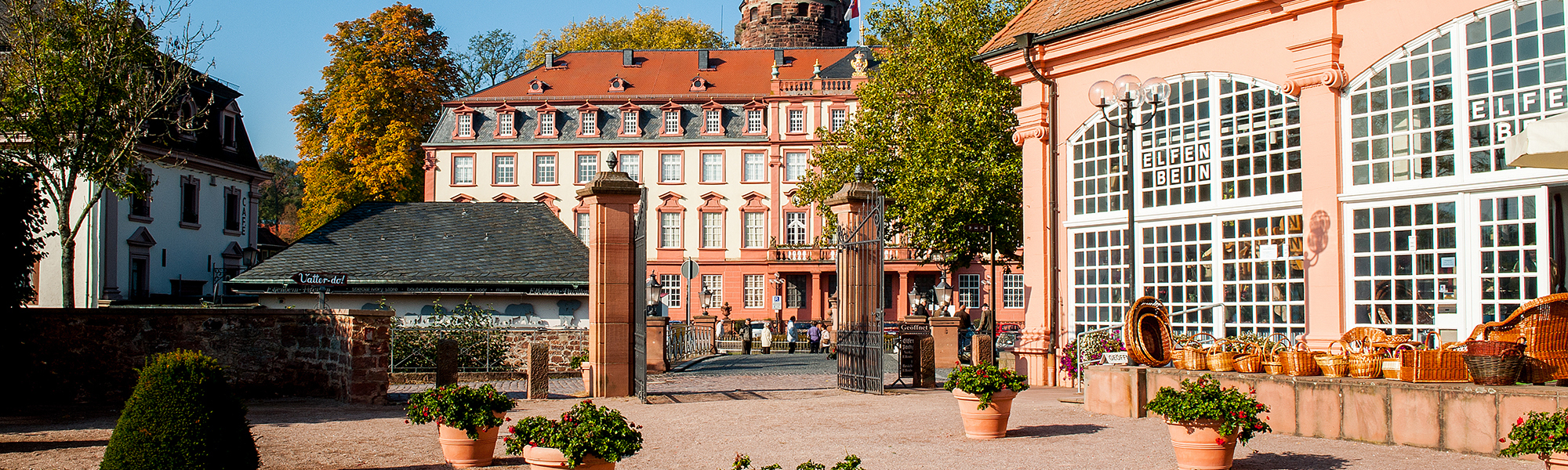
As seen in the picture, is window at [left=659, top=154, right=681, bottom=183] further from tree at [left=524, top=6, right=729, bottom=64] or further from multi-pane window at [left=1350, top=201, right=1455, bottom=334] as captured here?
multi-pane window at [left=1350, top=201, right=1455, bottom=334]

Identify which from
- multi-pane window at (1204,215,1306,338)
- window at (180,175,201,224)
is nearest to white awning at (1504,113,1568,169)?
multi-pane window at (1204,215,1306,338)

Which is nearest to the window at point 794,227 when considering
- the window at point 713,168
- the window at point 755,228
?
the window at point 755,228

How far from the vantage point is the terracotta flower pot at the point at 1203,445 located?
26.6 ft

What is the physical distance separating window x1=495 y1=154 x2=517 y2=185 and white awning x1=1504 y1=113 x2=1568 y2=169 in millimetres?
50627

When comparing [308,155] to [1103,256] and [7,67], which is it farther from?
[1103,256]

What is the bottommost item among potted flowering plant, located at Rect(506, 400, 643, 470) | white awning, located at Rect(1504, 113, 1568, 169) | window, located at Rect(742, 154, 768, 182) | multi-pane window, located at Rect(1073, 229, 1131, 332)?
potted flowering plant, located at Rect(506, 400, 643, 470)

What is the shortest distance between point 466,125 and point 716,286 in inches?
549

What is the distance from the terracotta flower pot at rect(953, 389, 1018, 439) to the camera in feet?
33.9

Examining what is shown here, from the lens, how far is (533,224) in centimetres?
2788

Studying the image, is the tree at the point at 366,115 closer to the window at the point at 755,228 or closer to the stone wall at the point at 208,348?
the window at the point at 755,228

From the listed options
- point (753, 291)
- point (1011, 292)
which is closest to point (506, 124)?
point (753, 291)

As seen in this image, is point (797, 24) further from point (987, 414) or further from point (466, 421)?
point (466, 421)

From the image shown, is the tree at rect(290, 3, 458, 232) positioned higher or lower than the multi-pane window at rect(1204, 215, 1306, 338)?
A: higher

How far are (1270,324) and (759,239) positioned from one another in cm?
4270
